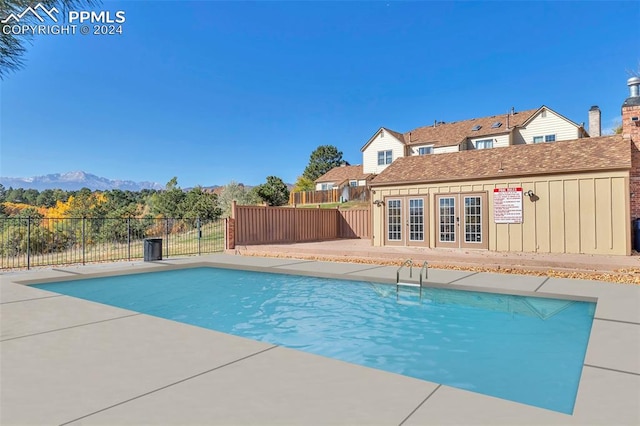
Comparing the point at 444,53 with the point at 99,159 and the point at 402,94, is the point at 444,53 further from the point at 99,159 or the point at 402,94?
the point at 99,159

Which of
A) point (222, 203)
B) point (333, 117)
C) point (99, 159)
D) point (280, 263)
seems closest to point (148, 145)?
point (99, 159)

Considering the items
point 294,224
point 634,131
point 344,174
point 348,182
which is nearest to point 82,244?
point 294,224

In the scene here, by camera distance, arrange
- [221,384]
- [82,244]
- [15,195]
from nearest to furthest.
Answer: [221,384] → [82,244] → [15,195]

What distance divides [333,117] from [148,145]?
2182 centimetres

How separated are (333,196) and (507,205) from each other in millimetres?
19549

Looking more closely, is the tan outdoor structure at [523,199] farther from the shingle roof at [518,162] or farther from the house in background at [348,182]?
the house in background at [348,182]

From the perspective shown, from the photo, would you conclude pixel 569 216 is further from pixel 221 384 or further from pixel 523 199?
pixel 221 384

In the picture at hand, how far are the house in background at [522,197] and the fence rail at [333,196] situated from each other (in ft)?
45.3

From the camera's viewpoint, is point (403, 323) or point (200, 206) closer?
point (403, 323)

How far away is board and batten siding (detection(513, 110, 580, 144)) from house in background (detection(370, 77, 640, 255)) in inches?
438

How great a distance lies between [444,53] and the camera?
66.7 ft

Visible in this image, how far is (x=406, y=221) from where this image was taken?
42.8ft

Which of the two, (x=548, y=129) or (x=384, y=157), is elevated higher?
(x=548, y=129)

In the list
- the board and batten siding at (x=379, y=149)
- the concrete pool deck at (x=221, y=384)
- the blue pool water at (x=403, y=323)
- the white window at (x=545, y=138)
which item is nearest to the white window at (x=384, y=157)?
the board and batten siding at (x=379, y=149)
